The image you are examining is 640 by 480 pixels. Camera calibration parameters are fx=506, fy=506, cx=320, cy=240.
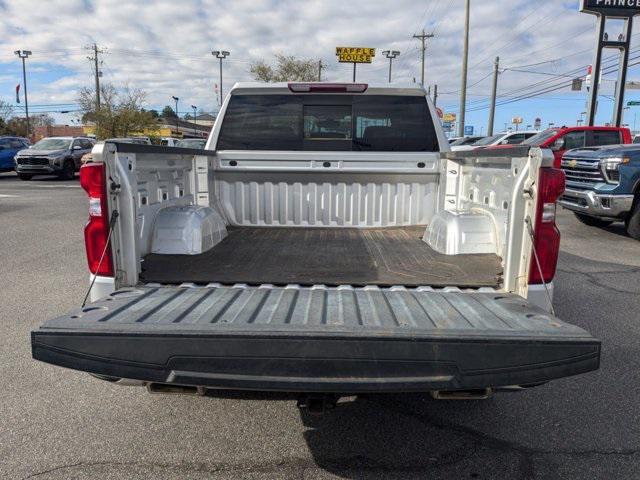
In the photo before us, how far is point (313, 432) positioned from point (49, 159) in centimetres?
2223

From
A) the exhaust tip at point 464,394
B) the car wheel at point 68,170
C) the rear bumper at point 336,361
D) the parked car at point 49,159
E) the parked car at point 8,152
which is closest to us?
the rear bumper at point 336,361

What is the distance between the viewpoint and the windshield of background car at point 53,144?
888 inches

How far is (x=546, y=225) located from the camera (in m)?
2.86

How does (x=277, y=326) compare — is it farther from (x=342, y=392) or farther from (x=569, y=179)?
(x=569, y=179)

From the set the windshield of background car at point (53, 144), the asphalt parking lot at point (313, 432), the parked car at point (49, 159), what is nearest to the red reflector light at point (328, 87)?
the asphalt parking lot at point (313, 432)

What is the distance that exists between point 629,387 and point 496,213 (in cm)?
167

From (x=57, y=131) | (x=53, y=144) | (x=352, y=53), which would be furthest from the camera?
(x=57, y=131)

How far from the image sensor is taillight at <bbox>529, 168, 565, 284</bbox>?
9.12 ft

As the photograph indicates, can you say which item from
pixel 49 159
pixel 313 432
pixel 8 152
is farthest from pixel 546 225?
pixel 8 152

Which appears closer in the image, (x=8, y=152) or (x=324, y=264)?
(x=324, y=264)

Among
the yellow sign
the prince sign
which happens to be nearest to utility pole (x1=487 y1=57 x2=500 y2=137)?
the yellow sign

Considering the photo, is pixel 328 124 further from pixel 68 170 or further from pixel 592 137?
pixel 68 170

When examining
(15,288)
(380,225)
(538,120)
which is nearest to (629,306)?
(380,225)

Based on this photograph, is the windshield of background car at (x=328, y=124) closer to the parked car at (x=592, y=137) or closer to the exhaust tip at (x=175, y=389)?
the exhaust tip at (x=175, y=389)
